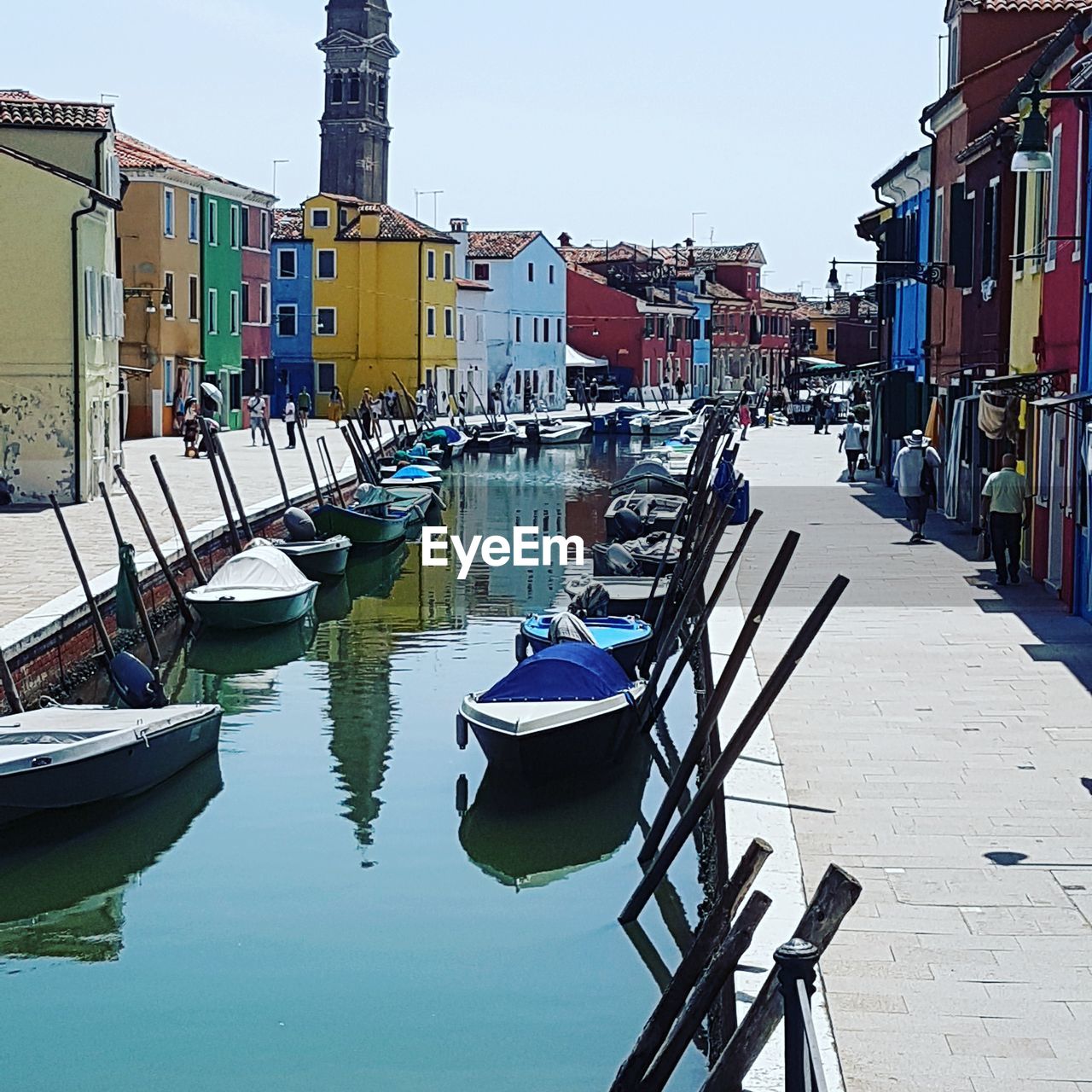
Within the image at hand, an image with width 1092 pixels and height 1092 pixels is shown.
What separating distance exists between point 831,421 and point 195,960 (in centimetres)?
6141

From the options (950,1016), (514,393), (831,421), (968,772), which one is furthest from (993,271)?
(514,393)

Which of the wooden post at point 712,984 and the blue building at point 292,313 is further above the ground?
the blue building at point 292,313

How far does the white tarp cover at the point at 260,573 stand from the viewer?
2147cm

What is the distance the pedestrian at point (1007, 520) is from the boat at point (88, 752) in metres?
9.01

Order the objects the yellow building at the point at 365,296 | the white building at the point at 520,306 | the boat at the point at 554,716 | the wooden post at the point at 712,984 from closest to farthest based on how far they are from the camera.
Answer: the wooden post at the point at 712,984 → the boat at the point at 554,716 → the yellow building at the point at 365,296 → the white building at the point at 520,306

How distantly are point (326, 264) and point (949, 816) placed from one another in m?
56.5

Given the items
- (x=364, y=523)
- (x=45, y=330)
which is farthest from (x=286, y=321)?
(x=364, y=523)

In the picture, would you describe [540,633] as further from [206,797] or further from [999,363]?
[999,363]

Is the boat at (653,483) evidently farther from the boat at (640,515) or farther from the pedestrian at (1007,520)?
the pedestrian at (1007,520)

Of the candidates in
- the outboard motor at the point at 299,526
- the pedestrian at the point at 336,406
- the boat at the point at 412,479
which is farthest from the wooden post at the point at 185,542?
the pedestrian at the point at 336,406

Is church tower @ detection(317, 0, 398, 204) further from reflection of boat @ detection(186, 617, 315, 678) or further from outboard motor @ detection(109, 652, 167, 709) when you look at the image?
outboard motor @ detection(109, 652, 167, 709)

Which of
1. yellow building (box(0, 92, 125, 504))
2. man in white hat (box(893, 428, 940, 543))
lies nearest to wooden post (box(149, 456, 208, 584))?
yellow building (box(0, 92, 125, 504))

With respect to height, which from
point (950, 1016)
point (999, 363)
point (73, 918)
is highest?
point (999, 363)

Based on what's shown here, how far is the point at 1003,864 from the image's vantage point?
Result: 29.9ft
